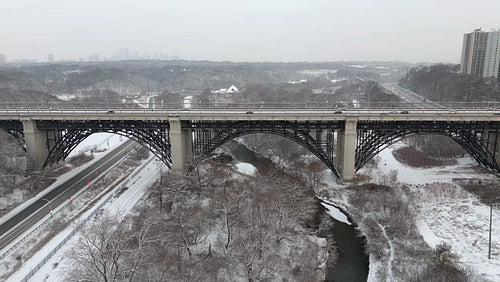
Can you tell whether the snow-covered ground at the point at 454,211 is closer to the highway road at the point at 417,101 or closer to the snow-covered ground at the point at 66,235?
the highway road at the point at 417,101

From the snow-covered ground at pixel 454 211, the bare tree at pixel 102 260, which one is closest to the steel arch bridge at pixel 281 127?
the snow-covered ground at pixel 454 211

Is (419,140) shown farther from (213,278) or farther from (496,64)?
(496,64)

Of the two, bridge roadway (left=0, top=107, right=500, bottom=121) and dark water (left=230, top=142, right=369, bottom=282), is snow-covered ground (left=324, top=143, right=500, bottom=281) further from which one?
bridge roadway (left=0, top=107, right=500, bottom=121)

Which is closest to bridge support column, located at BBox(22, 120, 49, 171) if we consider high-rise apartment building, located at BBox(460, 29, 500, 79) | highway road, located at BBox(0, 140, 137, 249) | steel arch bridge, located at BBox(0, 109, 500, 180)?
steel arch bridge, located at BBox(0, 109, 500, 180)

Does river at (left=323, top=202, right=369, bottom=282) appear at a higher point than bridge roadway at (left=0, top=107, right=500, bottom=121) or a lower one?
lower

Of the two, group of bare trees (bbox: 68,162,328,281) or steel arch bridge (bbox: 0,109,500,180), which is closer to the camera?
group of bare trees (bbox: 68,162,328,281)

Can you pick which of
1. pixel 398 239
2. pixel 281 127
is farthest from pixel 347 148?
pixel 398 239
